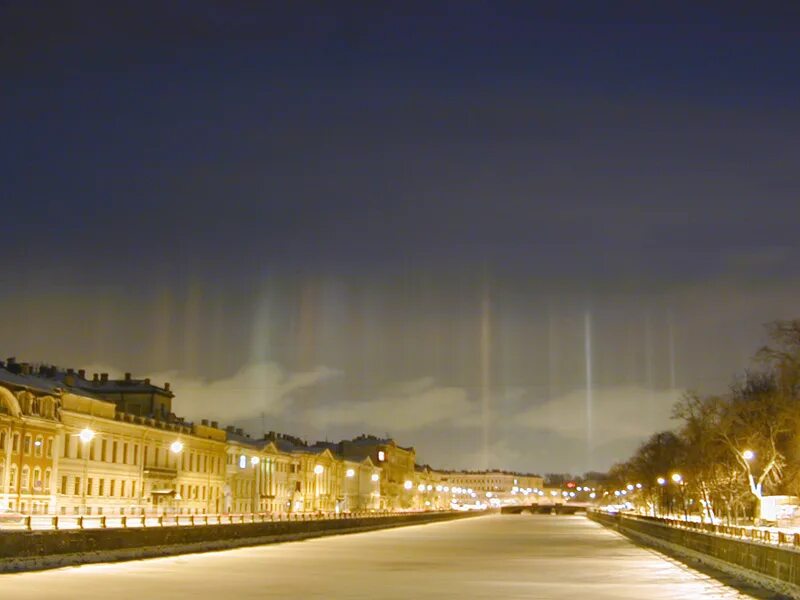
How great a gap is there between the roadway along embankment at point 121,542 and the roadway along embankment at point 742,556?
2359 cm

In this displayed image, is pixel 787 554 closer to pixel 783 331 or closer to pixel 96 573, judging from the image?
pixel 783 331

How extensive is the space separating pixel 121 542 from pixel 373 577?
12579 millimetres

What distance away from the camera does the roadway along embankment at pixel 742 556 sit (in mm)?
31281

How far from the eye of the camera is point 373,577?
38500mm

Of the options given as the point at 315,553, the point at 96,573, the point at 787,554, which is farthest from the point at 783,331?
the point at 96,573

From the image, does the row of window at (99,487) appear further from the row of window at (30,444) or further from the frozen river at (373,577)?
the frozen river at (373,577)

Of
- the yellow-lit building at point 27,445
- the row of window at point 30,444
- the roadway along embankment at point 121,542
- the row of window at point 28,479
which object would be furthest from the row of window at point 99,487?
the roadway along embankment at point 121,542

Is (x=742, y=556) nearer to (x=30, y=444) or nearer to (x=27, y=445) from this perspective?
(x=27, y=445)

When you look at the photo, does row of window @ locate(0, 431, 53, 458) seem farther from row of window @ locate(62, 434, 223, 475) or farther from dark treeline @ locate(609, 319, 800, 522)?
dark treeline @ locate(609, 319, 800, 522)

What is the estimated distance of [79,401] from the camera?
299ft

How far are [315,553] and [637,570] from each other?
57.9 feet

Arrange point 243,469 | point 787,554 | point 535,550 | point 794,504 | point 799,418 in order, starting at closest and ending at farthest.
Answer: point 787,554 → point 799,418 → point 535,550 → point 794,504 → point 243,469

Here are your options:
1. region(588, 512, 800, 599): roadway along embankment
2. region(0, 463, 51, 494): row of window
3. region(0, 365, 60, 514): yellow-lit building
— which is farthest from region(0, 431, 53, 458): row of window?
region(588, 512, 800, 599): roadway along embankment

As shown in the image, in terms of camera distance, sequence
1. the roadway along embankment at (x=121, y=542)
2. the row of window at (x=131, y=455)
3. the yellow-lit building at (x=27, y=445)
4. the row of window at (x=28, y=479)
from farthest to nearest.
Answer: the row of window at (x=131, y=455) < the row of window at (x=28, y=479) < the yellow-lit building at (x=27, y=445) < the roadway along embankment at (x=121, y=542)
